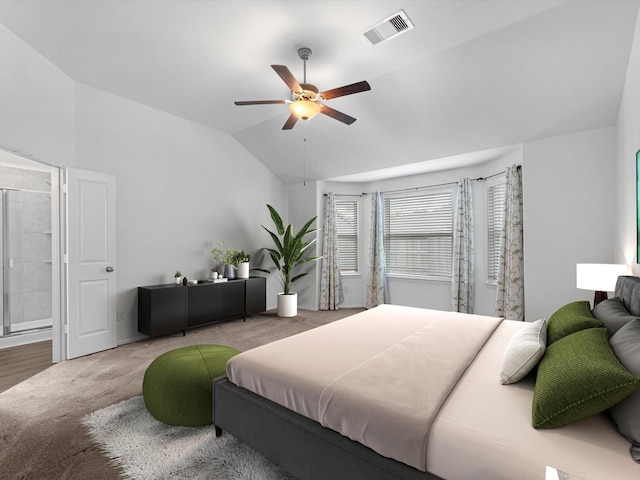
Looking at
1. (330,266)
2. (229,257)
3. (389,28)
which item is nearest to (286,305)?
(330,266)

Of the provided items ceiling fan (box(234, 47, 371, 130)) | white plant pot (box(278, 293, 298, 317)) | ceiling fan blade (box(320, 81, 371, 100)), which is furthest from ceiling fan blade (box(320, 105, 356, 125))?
white plant pot (box(278, 293, 298, 317))

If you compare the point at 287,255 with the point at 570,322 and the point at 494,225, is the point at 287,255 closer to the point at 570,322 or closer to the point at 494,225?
the point at 494,225

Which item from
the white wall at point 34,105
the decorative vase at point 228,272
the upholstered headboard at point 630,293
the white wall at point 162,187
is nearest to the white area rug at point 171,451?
the upholstered headboard at point 630,293

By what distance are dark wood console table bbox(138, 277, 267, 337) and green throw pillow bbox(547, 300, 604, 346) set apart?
3.81m

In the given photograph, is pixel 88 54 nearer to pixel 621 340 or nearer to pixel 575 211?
pixel 621 340

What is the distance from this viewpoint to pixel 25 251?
4.36m

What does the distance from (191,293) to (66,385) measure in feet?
5.48

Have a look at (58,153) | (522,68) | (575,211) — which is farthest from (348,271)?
(58,153)

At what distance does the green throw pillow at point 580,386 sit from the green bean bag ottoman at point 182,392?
1.78m

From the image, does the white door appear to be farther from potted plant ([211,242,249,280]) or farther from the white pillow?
the white pillow

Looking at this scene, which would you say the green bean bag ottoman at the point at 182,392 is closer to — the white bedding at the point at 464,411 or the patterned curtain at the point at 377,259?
the white bedding at the point at 464,411

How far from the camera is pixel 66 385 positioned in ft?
8.93

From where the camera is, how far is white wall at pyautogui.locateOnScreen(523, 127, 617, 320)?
3.35m

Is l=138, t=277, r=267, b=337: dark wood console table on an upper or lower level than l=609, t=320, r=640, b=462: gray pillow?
lower
